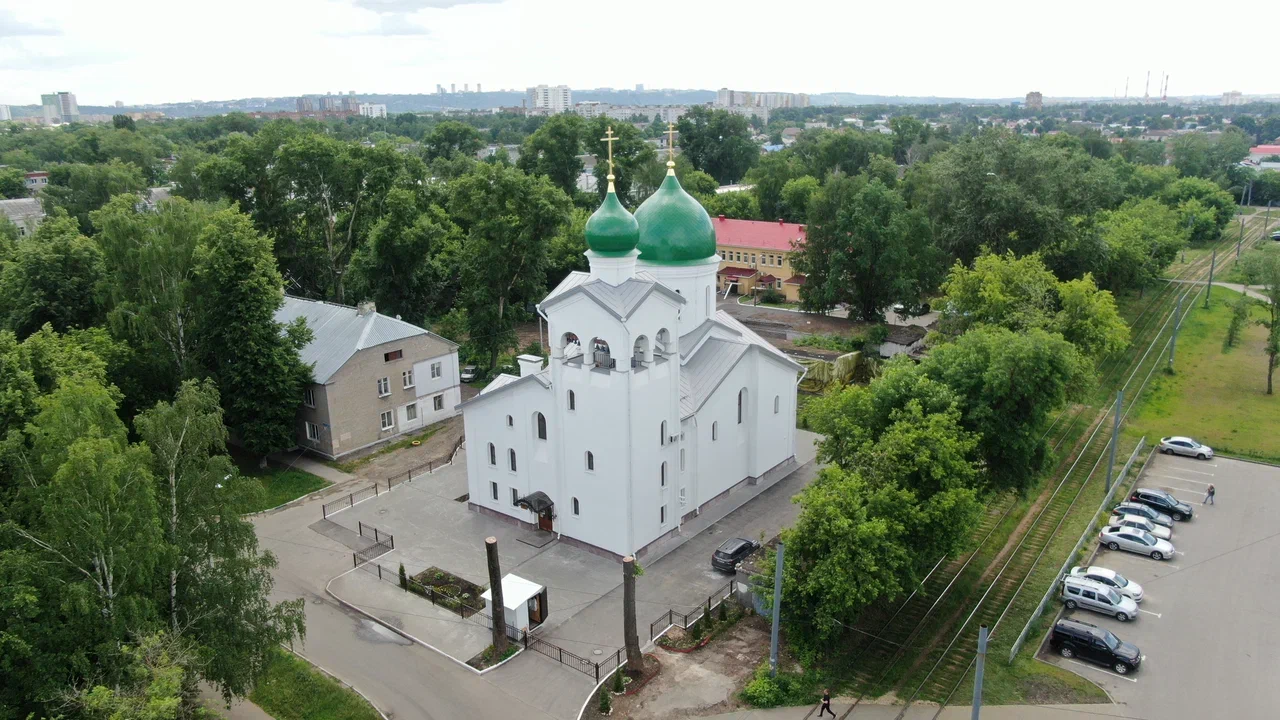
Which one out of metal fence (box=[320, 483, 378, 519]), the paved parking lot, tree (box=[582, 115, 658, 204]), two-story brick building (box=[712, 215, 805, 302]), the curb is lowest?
the curb

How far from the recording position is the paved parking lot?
72.2 ft

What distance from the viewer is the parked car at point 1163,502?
31578 mm

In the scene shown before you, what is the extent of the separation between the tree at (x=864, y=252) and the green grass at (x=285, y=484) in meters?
33.6

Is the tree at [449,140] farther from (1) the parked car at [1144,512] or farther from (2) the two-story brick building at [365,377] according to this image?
(1) the parked car at [1144,512]

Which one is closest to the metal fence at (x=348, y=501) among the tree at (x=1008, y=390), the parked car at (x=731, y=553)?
the parked car at (x=731, y=553)

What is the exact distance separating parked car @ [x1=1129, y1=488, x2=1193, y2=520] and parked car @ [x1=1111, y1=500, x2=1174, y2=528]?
25 cm

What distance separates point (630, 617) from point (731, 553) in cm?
652

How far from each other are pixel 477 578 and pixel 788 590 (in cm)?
1091

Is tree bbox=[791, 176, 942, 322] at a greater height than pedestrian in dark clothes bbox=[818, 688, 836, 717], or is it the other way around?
tree bbox=[791, 176, 942, 322]

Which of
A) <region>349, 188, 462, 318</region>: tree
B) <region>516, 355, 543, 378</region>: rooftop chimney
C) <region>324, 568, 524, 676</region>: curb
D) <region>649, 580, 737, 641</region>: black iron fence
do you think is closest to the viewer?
<region>324, 568, 524, 676</region>: curb

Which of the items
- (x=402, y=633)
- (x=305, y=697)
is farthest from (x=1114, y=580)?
(x=305, y=697)

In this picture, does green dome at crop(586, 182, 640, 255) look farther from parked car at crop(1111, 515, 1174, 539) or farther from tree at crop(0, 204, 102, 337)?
tree at crop(0, 204, 102, 337)

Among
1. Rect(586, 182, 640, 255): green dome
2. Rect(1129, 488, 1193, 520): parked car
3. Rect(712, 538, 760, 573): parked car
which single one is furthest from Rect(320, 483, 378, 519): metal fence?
Rect(1129, 488, 1193, 520): parked car

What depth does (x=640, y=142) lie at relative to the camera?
7606cm
